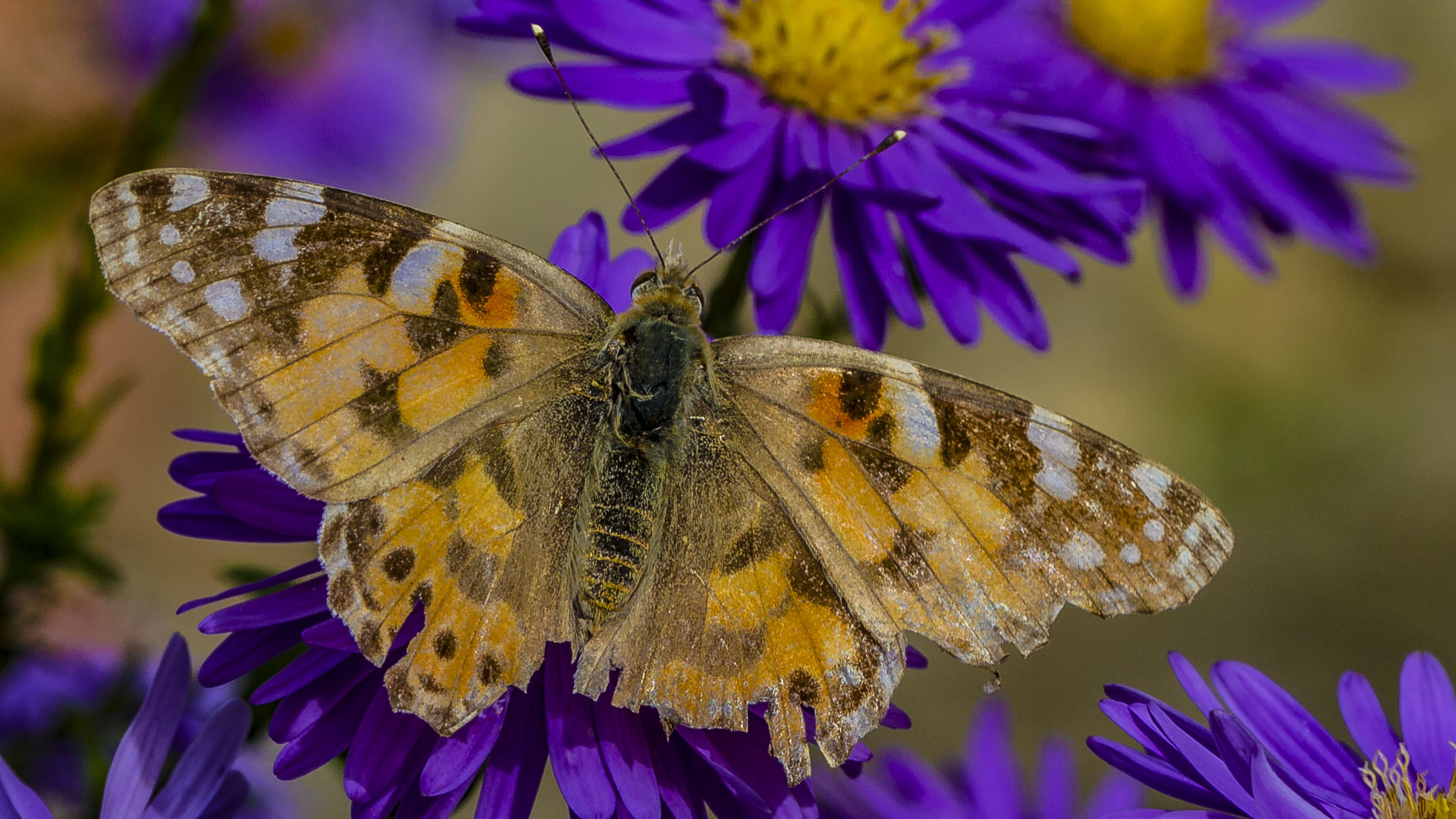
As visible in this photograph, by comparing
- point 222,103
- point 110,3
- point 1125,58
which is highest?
point 110,3

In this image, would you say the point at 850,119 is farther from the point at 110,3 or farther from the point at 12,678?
the point at 110,3

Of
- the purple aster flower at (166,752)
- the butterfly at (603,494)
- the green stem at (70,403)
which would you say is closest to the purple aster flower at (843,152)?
the butterfly at (603,494)

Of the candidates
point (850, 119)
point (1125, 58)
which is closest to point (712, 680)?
point (850, 119)

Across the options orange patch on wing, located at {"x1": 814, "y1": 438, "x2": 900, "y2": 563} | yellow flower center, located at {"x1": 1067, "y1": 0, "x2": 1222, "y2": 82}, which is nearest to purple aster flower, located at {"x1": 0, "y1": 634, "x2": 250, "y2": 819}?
orange patch on wing, located at {"x1": 814, "y1": 438, "x2": 900, "y2": 563}

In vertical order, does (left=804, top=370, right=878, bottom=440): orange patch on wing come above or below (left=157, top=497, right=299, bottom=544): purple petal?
above

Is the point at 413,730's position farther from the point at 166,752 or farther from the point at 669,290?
the point at 669,290

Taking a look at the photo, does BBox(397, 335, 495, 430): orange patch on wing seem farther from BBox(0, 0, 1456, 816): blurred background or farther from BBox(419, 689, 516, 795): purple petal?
BBox(0, 0, 1456, 816): blurred background

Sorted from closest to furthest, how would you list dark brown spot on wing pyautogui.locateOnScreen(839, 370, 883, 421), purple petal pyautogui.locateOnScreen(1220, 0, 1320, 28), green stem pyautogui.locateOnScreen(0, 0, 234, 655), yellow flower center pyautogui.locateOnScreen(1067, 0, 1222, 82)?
1. dark brown spot on wing pyautogui.locateOnScreen(839, 370, 883, 421)
2. green stem pyautogui.locateOnScreen(0, 0, 234, 655)
3. yellow flower center pyautogui.locateOnScreen(1067, 0, 1222, 82)
4. purple petal pyautogui.locateOnScreen(1220, 0, 1320, 28)
